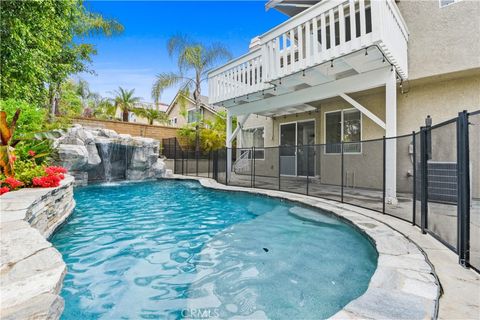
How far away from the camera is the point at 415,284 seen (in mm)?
2000

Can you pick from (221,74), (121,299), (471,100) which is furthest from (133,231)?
(471,100)

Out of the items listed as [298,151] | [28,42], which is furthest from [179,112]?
[28,42]

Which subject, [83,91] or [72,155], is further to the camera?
[83,91]

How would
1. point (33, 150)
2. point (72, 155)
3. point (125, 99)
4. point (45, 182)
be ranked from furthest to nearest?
point (125, 99) < point (72, 155) < point (33, 150) < point (45, 182)

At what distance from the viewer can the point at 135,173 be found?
1255 centimetres

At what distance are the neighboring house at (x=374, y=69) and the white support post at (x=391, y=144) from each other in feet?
0.07

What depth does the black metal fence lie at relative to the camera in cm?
243

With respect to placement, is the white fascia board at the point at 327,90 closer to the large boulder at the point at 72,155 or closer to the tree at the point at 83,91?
the large boulder at the point at 72,155

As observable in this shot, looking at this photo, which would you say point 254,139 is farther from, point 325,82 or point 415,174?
point 415,174

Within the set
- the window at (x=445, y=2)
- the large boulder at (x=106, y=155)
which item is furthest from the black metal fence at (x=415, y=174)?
the large boulder at (x=106, y=155)

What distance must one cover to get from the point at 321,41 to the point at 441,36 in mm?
3127

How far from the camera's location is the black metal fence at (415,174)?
243cm

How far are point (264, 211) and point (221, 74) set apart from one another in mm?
6138

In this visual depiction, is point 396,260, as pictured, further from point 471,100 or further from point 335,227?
point 471,100
